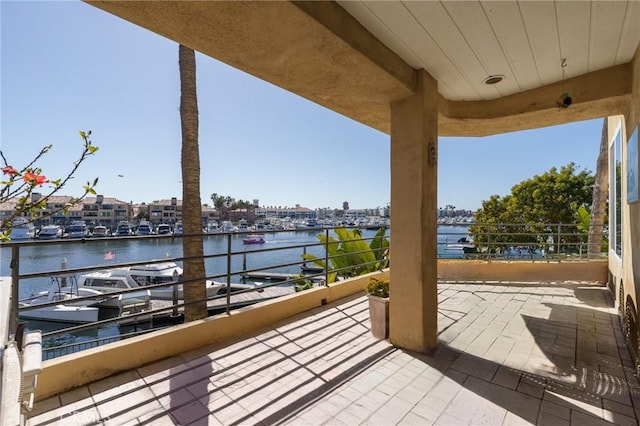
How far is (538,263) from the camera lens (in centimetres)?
580

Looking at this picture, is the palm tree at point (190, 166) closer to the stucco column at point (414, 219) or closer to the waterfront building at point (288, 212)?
the stucco column at point (414, 219)

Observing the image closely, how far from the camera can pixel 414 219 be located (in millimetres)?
2838

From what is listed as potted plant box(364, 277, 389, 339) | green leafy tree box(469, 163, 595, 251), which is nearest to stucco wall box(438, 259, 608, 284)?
potted plant box(364, 277, 389, 339)

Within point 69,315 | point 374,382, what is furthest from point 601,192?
point 69,315

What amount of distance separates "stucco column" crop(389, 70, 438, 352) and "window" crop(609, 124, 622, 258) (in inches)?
130

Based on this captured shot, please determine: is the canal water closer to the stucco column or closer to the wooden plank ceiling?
the stucco column

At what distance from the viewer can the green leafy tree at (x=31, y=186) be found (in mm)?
1524

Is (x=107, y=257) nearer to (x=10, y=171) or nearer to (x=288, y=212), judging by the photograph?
(x=10, y=171)


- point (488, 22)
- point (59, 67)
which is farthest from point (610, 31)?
point (59, 67)

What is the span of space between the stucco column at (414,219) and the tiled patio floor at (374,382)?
0.27 metres

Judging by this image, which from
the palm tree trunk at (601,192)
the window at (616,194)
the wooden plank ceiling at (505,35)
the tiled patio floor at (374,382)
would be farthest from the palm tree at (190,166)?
the palm tree trunk at (601,192)

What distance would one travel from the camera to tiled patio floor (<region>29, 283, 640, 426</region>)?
1.92m

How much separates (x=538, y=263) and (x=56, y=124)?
41.6 ft

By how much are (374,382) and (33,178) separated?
267cm
